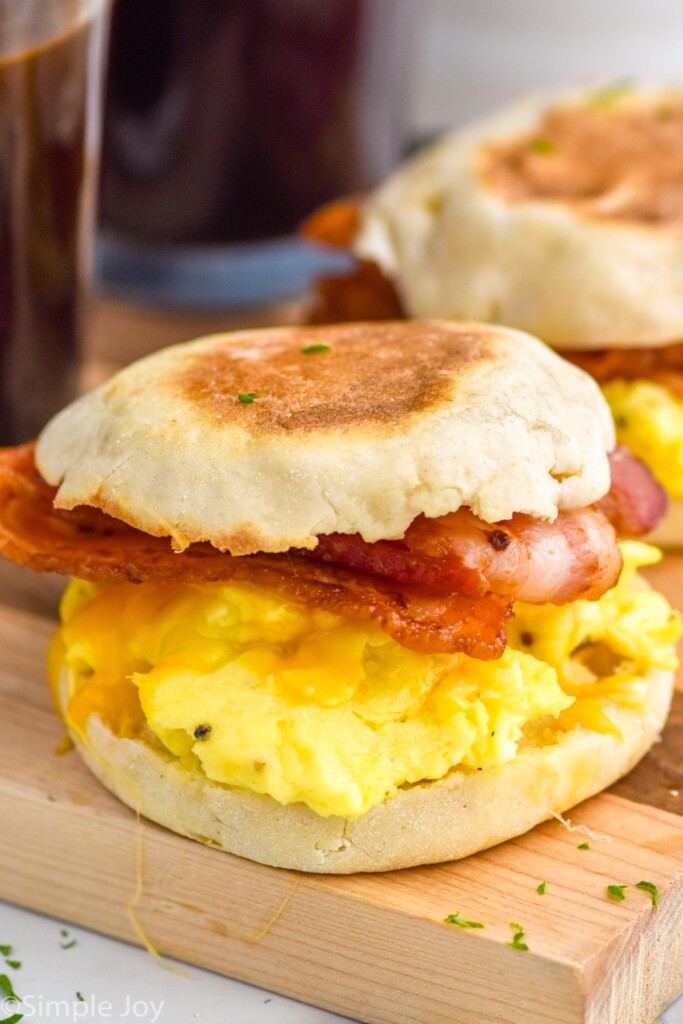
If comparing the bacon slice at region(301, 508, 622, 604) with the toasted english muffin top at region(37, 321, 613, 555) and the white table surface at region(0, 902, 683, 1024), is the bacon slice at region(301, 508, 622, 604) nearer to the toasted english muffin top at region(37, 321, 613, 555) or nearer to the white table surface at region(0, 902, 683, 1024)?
the toasted english muffin top at region(37, 321, 613, 555)

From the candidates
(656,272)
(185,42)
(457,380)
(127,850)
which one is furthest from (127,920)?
(185,42)

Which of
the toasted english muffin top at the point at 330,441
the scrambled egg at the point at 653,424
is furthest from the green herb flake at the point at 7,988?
the scrambled egg at the point at 653,424

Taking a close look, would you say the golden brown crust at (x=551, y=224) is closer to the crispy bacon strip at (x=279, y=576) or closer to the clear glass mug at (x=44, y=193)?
the clear glass mug at (x=44, y=193)

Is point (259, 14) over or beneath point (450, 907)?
over

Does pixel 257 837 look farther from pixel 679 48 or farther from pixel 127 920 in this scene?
pixel 679 48

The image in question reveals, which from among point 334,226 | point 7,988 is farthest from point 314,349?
point 334,226

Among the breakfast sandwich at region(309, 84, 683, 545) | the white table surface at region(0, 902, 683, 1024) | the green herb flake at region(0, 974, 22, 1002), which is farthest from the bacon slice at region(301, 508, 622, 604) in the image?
the breakfast sandwich at region(309, 84, 683, 545)
